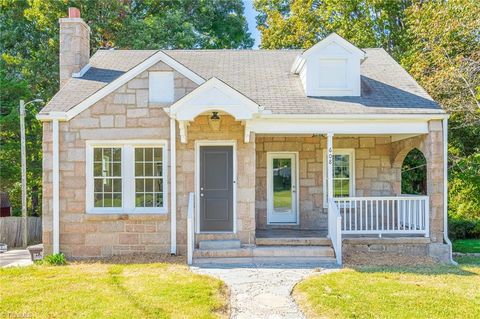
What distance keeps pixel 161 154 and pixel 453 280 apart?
6318 millimetres

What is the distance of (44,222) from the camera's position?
30.7ft

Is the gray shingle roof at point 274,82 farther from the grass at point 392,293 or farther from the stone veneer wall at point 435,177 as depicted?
the grass at point 392,293

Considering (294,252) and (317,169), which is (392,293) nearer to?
(294,252)

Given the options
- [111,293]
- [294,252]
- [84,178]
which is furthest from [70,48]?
[294,252]

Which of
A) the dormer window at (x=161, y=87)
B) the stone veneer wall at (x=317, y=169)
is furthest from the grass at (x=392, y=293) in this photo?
the dormer window at (x=161, y=87)

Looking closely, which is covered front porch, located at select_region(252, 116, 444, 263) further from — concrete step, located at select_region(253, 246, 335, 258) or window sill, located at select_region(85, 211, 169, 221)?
window sill, located at select_region(85, 211, 169, 221)

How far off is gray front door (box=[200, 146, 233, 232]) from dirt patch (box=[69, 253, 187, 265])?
44.7 inches

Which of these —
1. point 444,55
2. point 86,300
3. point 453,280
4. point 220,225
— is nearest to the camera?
point 86,300

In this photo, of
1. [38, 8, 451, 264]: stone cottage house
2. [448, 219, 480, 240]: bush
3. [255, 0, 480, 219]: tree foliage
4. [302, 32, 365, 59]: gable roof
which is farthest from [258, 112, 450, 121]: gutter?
[448, 219, 480, 240]: bush

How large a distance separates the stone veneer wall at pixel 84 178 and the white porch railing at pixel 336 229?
Result: 361cm

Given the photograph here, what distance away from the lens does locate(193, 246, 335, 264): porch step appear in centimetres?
892

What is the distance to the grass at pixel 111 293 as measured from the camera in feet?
18.1

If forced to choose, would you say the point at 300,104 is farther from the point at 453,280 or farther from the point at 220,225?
the point at 453,280

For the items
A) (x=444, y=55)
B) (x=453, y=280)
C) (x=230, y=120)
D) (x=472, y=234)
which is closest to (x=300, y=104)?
(x=230, y=120)
